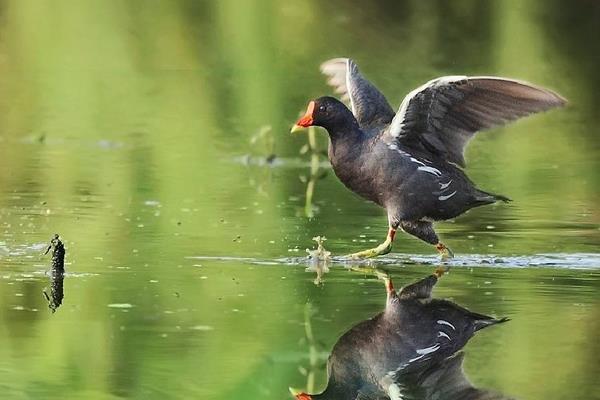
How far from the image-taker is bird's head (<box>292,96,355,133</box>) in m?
9.62

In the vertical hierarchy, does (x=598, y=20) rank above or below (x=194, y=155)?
above

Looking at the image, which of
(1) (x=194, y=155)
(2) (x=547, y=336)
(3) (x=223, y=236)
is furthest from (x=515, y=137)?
(2) (x=547, y=336)

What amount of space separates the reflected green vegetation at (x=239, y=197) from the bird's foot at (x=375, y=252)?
18cm

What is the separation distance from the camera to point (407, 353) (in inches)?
282

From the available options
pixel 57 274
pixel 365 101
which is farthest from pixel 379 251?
pixel 57 274

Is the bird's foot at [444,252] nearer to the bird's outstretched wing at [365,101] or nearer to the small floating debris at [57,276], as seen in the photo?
the bird's outstretched wing at [365,101]

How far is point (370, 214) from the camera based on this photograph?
37.8 ft

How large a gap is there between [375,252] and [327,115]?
78 centimetres

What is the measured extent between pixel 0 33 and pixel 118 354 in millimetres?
13958

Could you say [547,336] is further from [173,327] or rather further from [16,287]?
[16,287]

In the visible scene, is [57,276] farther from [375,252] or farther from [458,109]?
[458,109]

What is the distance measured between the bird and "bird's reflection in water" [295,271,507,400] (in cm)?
123

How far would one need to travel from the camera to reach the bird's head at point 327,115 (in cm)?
962

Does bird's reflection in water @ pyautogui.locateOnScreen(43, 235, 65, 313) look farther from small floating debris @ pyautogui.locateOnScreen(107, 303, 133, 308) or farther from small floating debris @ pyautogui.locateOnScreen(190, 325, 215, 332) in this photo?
small floating debris @ pyautogui.locateOnScreen(190, 325, 215, 332)
